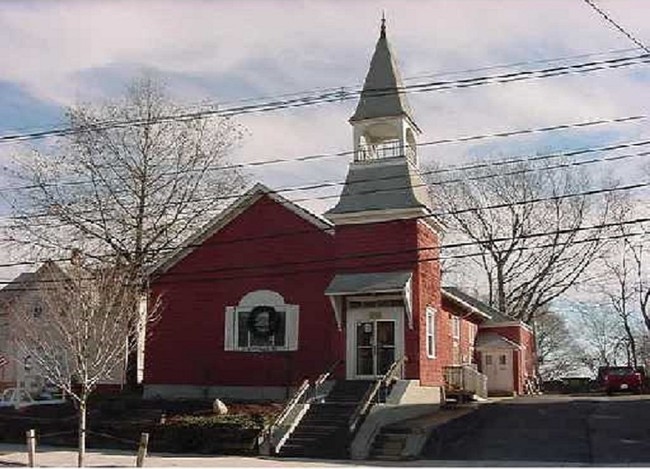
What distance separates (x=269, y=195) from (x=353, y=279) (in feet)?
16.1

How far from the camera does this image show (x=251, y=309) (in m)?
29.6

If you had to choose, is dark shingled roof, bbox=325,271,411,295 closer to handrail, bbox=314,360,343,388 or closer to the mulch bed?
handrail, bbox=314,360,343,388

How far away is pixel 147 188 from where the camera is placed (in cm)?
3403

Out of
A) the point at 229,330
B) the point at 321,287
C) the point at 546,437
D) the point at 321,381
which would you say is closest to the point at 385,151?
the point at 321,287

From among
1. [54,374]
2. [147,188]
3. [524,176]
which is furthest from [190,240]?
[524,176]

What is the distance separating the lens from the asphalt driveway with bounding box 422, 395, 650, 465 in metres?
19.4

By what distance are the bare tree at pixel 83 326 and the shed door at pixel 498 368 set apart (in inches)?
736

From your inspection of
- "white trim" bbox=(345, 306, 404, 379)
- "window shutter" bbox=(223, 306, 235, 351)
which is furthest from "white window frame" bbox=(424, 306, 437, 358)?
"window shutter" bbox=(223, 306, 235, 351)

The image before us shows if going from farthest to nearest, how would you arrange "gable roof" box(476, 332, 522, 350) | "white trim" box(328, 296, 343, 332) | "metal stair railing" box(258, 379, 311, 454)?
"gable roof" box(476, 332, 522, 350)
"white trim" box(328, 296, 343, 332)
"metal stair railing" box(258, 379, 311, 454)

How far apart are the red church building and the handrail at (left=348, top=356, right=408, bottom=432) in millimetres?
670

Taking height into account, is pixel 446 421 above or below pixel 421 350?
below

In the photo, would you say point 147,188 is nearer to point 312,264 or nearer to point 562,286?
point 312,264

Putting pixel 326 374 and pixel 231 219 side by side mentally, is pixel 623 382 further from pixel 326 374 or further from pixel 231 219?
pixel 231 219

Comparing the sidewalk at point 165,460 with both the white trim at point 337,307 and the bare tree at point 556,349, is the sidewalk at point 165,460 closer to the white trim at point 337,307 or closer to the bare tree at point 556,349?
the white trim at point 337,307
